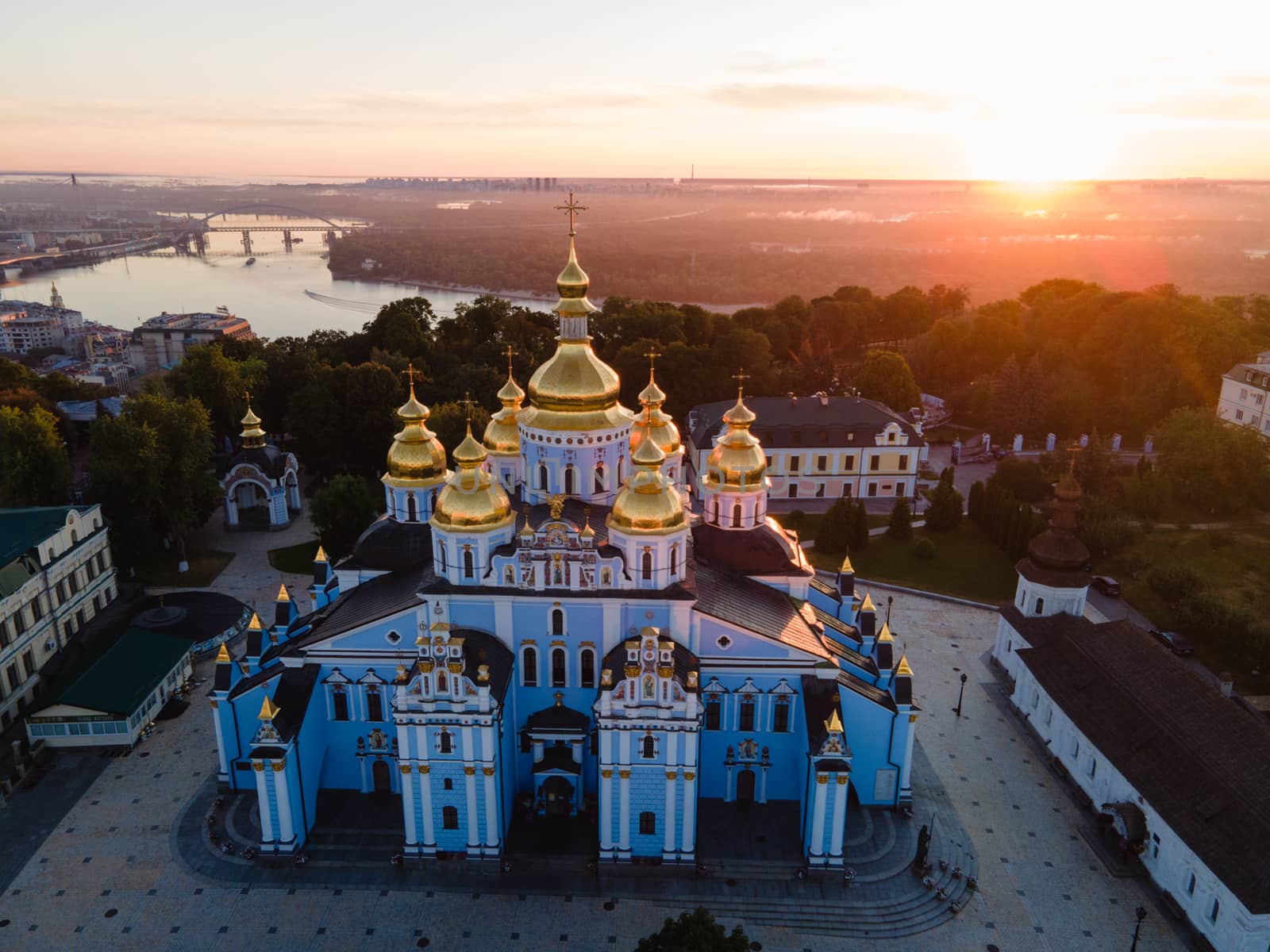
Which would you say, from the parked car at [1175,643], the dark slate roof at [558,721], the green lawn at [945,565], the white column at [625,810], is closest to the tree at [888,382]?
the green lawn at [945,565]

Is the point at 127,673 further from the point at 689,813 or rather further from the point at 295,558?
the point at 689,813

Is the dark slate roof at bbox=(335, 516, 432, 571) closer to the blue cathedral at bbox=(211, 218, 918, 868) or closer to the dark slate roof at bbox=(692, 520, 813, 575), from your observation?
the blue cathedral at bbox=(211, 218, 918, 868)

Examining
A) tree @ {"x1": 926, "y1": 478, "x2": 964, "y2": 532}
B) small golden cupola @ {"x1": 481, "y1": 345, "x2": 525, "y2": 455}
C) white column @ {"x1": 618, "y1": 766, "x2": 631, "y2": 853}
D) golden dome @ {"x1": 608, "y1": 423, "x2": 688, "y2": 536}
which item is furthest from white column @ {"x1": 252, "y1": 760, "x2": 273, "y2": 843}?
tree @ {"x1": 926, "y1": 478, "x2": 964, "y2": 532}

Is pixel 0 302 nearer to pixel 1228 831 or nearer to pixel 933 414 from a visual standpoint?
pixel 933 414

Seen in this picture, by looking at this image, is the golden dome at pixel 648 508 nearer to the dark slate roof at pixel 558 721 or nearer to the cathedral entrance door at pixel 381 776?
the dark slate roof at pixel 558 721

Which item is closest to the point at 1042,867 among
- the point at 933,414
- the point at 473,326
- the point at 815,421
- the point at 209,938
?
the point at 209,938
